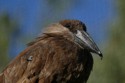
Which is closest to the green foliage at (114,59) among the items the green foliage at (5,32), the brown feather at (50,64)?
the green foliage at (5,32)

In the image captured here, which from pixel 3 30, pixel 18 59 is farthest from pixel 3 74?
pixel 3 30

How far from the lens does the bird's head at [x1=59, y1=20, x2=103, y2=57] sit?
899 centimetres

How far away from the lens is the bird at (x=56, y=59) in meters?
8.57

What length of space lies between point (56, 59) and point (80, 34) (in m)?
0.60

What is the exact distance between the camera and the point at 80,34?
30.0 ft

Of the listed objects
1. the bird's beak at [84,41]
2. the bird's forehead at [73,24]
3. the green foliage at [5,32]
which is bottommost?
the green foliage at [5,32]

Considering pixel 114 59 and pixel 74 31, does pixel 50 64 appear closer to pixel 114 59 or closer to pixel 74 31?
pixel 74 31

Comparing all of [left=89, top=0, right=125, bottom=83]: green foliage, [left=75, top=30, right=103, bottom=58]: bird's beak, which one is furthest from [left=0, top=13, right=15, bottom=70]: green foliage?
[left=75, top=30, right=103, bottom=58]: bird's beak

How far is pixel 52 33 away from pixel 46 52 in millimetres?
530

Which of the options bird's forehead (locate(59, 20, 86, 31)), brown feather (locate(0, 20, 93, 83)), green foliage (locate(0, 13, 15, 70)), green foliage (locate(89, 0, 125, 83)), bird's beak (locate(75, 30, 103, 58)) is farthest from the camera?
green foliage (locate(0, 13, 15, 70))

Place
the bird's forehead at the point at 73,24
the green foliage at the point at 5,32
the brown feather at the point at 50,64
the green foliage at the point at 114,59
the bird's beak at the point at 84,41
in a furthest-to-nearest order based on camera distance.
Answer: the green foliage at the point at 5,32 → the green foliage at the point at 114,59 → the bird's forehead at the point at 73,24 → the bird's beak at the point at 84,41 → the brown feather at the point at 50,64

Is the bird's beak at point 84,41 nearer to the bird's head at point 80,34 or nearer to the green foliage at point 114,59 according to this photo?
the bird's head at point 80,34

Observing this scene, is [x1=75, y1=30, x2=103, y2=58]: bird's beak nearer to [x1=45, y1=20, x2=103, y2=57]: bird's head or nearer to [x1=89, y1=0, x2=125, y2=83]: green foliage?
[x1=45, y1=20, x2=103, y2=57]: bird's head

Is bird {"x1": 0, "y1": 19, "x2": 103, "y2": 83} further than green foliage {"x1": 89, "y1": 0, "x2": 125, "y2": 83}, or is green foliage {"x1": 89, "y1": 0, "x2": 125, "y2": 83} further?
green foliage {"x1": 89, "y1": 0, "x2": 125, "y2": 83}
